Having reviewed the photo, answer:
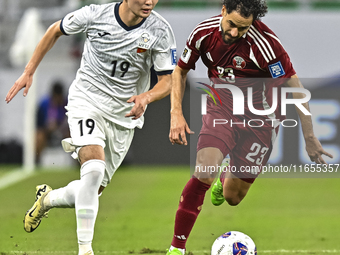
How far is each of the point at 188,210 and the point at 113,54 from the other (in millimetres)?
1461

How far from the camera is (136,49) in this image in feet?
16.5

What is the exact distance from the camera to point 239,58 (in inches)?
192

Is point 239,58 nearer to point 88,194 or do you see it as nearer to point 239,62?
point 239,62

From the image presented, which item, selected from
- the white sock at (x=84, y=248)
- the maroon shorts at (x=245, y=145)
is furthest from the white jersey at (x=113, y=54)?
the white sock at (x=84, y=248)

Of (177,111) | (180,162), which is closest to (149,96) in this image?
(177,111)

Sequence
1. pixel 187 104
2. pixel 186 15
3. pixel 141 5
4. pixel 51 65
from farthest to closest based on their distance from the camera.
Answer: pixel 51 65 < pixel 186 15 < pixel 187 104 < pixel 141 5

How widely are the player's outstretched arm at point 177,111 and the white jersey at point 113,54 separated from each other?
11 cm

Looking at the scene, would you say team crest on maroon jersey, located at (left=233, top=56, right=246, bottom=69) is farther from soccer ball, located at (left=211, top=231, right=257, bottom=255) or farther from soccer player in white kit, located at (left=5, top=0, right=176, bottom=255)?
soccer ball, located at (left=211, top=231, right=257, bottom=255)

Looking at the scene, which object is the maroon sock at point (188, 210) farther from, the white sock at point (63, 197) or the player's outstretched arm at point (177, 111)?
the white sock at point (63, 197)

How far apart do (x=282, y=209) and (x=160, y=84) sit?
4625mm

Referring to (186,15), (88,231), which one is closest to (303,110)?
(88,231)

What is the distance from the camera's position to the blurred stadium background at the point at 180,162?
21.1 feet

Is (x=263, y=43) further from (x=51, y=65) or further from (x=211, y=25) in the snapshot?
(x=51, y=65)

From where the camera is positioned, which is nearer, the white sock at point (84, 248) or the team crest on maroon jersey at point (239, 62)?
the white sock at point (84, 248)
